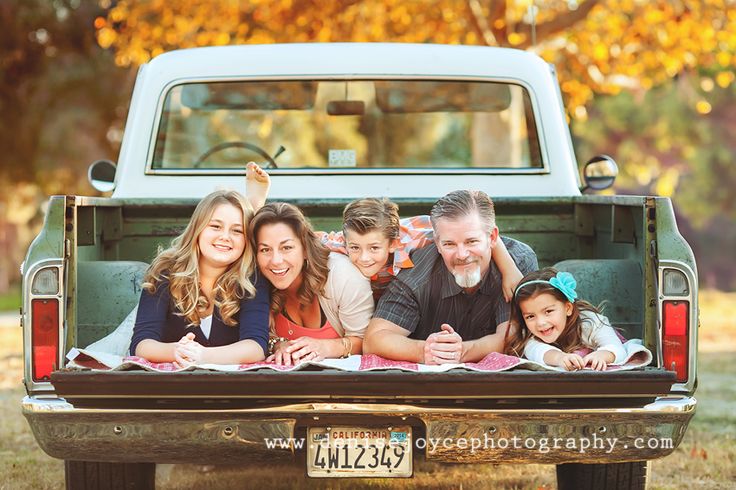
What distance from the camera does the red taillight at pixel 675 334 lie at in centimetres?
369

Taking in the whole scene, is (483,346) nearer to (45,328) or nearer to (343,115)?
(45,328)

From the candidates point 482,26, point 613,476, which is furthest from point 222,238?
point 482,26

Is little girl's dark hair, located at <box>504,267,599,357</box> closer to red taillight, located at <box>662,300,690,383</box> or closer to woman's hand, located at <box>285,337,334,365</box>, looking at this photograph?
red taillight, located at <box>662,300,690,383</box>

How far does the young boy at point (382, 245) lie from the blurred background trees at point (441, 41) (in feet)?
11.6

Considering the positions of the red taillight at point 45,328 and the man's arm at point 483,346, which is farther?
the man's arm at point 483,346

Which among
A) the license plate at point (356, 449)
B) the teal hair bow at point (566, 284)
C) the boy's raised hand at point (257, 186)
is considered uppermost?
the boy's raised hand at point (257, 186)

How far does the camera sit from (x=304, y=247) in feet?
13.2

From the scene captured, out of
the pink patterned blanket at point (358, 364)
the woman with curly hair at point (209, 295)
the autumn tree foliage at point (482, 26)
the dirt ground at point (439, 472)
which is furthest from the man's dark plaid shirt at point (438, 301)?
the autumn tree foliage at point (482, 26)

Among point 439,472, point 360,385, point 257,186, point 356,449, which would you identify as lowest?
point 439,472

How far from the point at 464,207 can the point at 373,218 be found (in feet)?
1.10

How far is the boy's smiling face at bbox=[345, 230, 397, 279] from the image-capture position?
13.4 feet

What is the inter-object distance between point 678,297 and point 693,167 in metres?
25.3

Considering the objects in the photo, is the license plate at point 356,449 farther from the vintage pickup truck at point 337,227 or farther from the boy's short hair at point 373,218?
the boy's short hair at point 373,218

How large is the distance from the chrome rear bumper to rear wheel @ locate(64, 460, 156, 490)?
590mm
